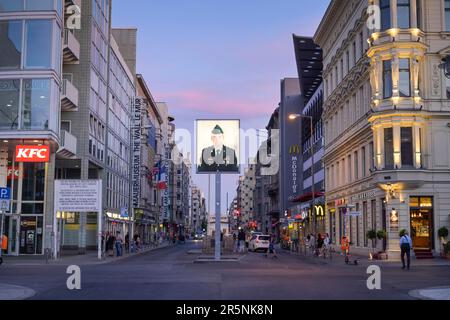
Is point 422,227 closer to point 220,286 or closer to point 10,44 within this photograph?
point 220,286

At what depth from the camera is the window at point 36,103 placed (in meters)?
38.1

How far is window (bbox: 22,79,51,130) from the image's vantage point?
38.1 meters

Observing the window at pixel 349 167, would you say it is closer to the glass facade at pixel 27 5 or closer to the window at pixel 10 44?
the glass facade at pixel 27 5

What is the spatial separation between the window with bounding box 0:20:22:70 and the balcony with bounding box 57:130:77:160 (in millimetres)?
6293

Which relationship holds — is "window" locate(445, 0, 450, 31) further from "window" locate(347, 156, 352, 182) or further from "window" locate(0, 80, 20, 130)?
"window" locate(0, 80, 20, 130)

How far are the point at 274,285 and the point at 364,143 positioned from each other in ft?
93.4

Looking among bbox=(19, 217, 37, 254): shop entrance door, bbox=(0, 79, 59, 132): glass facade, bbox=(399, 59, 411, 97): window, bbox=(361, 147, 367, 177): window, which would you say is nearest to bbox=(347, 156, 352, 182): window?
bbox=(361, 147, 367, 177): window

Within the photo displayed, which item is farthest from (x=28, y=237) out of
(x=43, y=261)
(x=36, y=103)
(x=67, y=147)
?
(x=36, y=103)

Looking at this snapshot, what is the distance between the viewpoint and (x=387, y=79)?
129 ft

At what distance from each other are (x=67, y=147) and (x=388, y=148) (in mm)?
21973

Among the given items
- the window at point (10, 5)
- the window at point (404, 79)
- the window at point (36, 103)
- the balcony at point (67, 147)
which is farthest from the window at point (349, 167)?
the window at point (10, 5)

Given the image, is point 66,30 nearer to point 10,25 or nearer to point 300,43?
point 10,25

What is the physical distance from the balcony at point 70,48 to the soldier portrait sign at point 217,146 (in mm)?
12902
